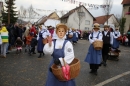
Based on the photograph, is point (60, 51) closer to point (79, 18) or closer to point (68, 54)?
point (68, 54)

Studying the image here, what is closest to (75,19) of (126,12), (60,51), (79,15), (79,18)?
(79,15)

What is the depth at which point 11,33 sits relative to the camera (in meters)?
12.8

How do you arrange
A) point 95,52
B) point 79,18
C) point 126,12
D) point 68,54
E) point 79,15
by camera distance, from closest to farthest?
point 68,54
point 95,52
point 126,12
point 79,18
point 79,15

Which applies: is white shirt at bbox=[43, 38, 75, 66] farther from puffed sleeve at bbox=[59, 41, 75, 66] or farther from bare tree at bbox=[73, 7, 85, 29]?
bare tree at bbox=[73, 7, 85, 29]

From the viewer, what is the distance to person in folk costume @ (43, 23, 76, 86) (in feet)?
13.5

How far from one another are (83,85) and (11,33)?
7.82 metres

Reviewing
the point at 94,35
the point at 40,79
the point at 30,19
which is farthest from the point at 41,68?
the point at 30,19

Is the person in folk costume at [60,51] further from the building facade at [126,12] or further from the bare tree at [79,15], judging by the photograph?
the bare tree at [79,15]

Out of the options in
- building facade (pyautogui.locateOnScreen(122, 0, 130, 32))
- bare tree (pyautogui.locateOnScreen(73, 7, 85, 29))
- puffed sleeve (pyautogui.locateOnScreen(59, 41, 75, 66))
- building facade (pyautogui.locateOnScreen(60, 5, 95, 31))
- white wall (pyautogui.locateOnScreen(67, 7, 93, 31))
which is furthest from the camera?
white wall (pyautogui.locateOnScreen(67, 7, 93, 31))

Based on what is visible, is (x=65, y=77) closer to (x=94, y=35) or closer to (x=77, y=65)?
(x=77, y=65)

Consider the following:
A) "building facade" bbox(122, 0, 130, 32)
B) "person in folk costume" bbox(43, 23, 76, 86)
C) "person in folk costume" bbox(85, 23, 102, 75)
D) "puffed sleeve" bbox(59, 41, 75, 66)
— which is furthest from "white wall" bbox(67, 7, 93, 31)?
"puffed sleeve" bbox(59, 41, 75, 66)

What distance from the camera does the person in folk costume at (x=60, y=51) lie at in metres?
4.11

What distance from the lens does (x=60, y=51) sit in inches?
167

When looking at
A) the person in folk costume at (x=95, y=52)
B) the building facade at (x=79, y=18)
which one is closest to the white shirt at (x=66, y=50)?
the person in folk costume at (x=95, y=52)
